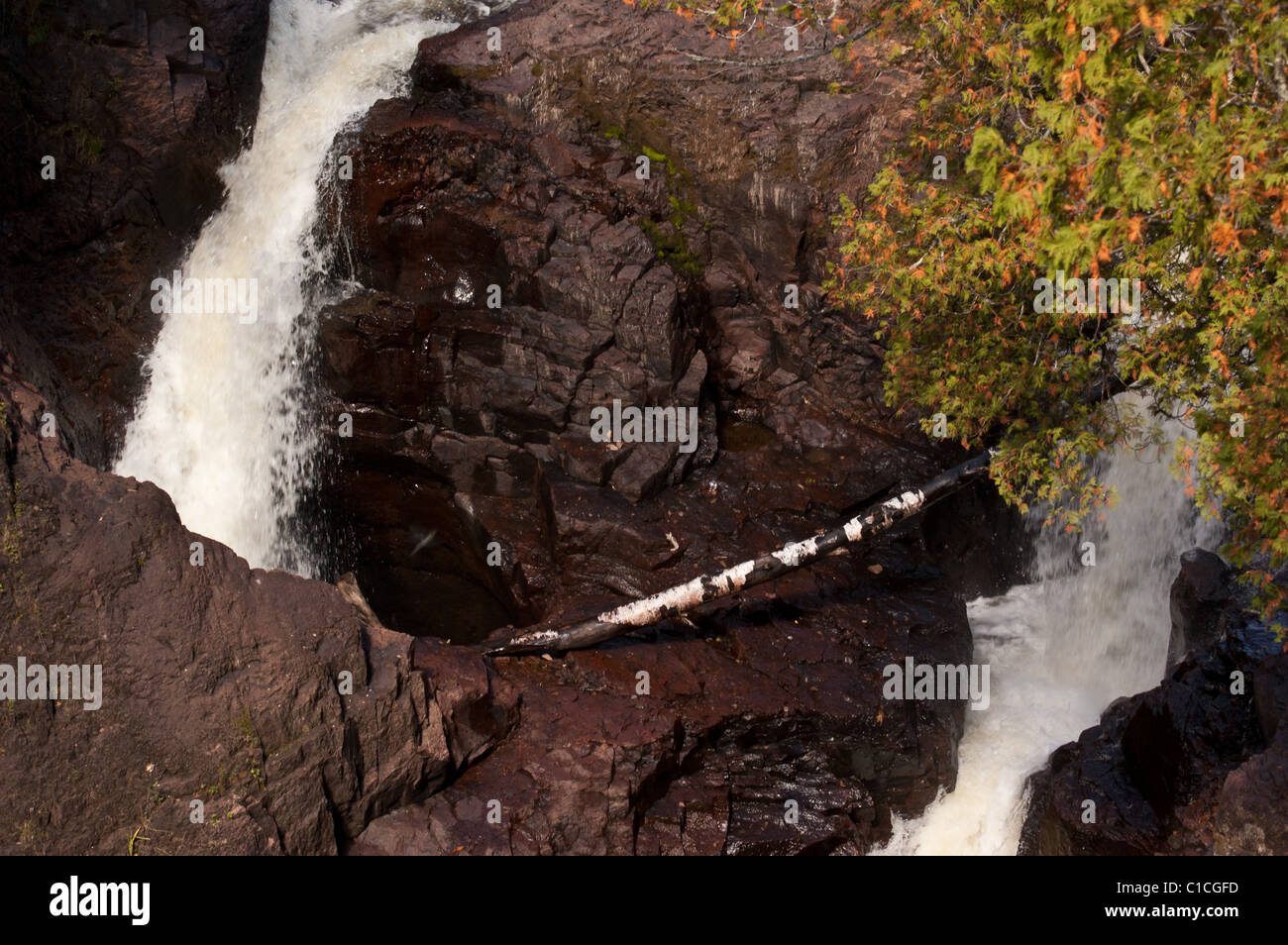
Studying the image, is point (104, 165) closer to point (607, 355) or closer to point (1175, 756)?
point (607, 355)

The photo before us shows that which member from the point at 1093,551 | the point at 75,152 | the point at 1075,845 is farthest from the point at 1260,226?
the point at 75,152

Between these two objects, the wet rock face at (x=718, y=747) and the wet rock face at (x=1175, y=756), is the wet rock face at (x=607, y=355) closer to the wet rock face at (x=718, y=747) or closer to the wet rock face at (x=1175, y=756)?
the wet rock face at (x=718, y=747)

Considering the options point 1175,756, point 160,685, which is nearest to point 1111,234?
point 1175,756

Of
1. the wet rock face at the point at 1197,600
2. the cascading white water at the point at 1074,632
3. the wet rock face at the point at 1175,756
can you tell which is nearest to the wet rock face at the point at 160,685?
the cascading white water at the point at 1074,632

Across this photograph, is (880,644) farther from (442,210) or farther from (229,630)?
(442,210)

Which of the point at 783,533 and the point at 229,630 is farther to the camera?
the point at 783,533

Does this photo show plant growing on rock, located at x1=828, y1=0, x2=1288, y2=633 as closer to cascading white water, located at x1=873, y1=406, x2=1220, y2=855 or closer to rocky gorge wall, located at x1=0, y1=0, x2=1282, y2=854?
cascading white water, located at x1=873, y1=406, x2=1220, y2=855
